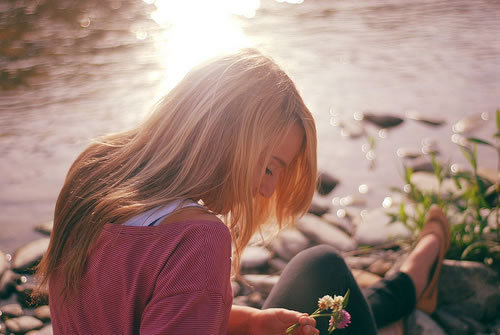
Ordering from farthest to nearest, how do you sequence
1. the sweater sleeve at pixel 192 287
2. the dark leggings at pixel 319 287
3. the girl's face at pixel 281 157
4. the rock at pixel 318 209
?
the rock at pixel 318 209 → the dark leggings at pixel 319 287 → the girl's face at pixel 281 157 → the sweater sleeve at pixel 192 287

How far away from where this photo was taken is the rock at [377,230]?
315 cm

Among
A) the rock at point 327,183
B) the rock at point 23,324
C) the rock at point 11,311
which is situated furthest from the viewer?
the rock at point 327,183

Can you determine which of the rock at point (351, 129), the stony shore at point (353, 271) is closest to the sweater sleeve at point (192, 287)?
the stony shore at point (353, 271)

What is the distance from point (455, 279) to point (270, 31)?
5.32 m

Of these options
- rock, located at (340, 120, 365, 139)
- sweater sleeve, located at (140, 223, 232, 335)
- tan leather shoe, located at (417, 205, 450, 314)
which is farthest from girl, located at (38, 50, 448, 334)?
rock, located at (340, 120, 365, 139)

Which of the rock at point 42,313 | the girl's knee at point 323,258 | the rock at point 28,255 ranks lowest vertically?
the rock at point 42,313

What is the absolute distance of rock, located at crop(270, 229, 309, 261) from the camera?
124 inches

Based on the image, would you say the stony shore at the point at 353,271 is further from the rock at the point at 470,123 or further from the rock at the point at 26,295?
the rock at the point at 470,123

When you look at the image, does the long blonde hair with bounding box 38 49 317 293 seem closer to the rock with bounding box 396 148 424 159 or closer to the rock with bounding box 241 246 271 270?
the rock with bounding box 241 246 271 270

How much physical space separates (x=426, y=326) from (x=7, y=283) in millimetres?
2224

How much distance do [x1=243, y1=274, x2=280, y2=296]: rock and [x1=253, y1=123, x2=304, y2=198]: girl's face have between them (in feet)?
4.02

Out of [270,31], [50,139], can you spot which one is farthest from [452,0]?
[50,139]

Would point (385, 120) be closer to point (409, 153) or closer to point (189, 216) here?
point (409, 153)

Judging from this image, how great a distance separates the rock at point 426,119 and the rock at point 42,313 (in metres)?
3.63
